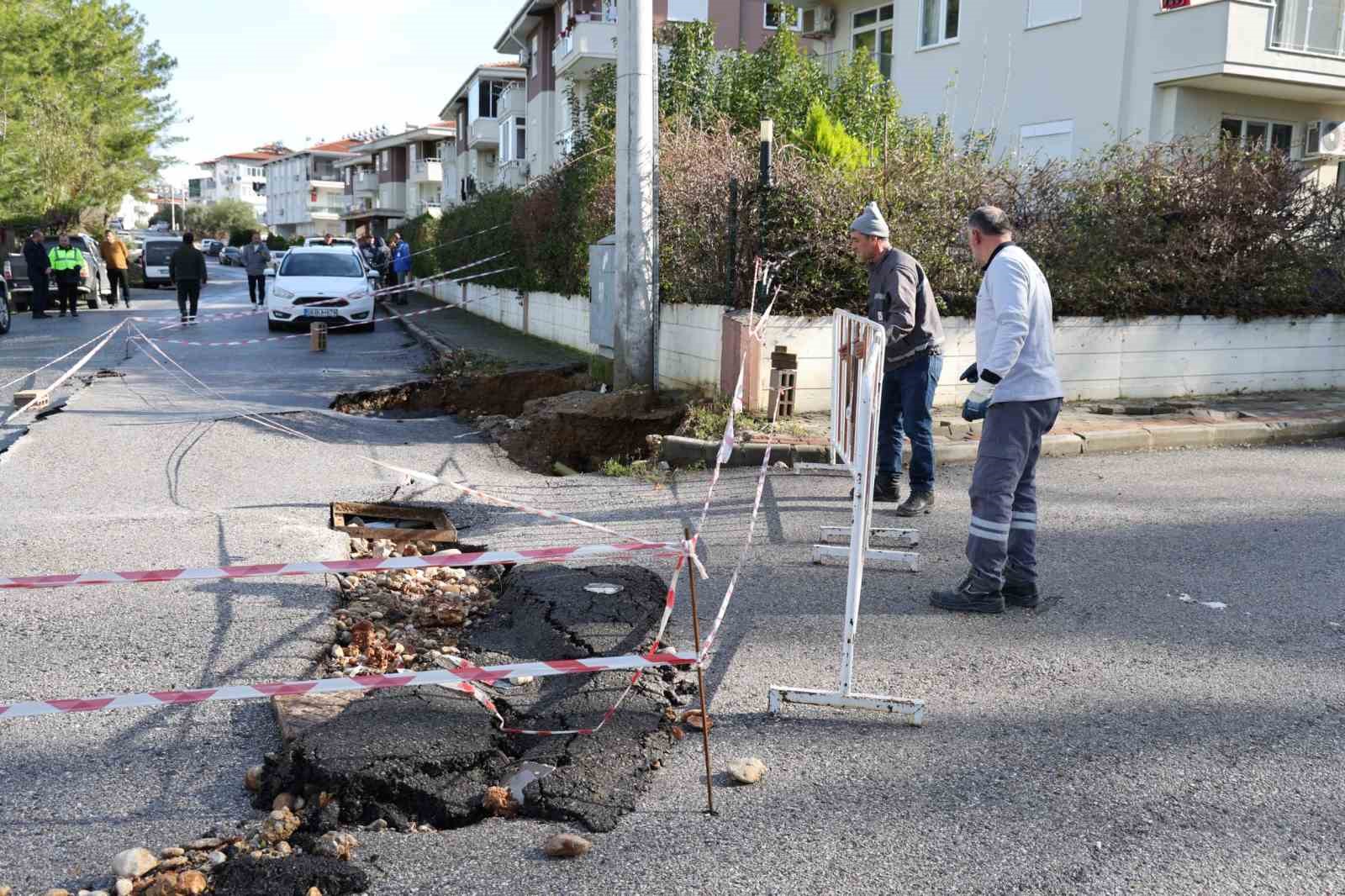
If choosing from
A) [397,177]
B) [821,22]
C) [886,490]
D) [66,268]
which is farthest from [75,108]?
[886,490]

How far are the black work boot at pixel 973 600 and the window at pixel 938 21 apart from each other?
777 inches

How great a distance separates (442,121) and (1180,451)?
75.0m

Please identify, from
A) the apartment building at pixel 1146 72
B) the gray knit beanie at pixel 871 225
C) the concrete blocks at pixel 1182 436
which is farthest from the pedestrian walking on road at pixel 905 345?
the apartment building at pixel 1146 72

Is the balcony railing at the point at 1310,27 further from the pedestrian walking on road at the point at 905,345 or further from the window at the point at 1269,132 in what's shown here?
the pedestrian walking on road at the point at 905,345

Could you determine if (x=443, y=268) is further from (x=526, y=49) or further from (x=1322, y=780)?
(x=1322, y=780)

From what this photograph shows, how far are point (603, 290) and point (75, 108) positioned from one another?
39.7 meters

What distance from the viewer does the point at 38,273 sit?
23656 millimetres

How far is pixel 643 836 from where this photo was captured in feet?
11.5

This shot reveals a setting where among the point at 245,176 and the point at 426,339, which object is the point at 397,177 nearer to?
the point at 426,339

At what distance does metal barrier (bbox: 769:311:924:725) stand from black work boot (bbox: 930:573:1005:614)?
0.48 metres

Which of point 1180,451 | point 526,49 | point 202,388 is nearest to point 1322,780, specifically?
point 1180,451

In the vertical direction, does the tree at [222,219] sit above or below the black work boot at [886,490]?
above

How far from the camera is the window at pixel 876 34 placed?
A: 2627cm

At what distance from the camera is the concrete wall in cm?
1100
